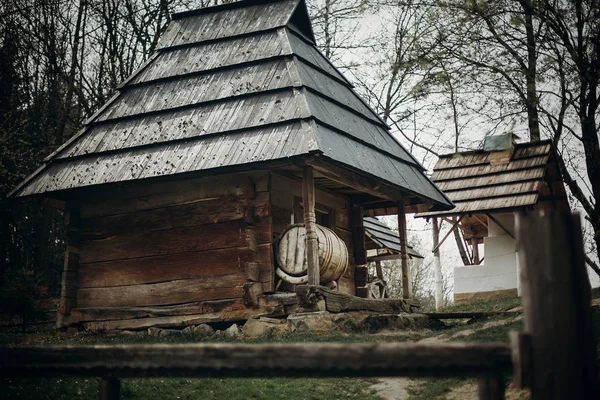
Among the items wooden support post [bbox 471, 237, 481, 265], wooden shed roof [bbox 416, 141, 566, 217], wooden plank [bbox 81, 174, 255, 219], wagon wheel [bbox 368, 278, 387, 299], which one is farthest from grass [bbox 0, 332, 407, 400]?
wooden support post [bbox 471, 237, 481, 265]

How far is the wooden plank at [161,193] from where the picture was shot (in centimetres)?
1244

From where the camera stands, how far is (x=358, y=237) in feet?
51.1

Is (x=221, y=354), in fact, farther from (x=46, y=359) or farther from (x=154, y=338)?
(x=154, y=338)

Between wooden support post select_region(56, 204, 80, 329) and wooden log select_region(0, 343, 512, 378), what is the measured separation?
901 centimetres

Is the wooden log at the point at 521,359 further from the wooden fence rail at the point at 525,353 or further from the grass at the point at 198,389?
the grass at the point at 198,389

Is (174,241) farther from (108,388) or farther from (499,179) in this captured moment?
(499,179)

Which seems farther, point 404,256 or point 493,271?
point 493,271

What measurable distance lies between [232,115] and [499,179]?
37.6ft

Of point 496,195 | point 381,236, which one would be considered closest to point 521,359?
point 381,236

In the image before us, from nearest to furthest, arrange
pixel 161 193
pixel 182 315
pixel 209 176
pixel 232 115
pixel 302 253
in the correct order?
1. pixel 302 253
2. pixel 182 315
3. pixel 209 176
4. pixel 232 115
5. pixel 161 193

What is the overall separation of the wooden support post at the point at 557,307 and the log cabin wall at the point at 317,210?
8.51 metres

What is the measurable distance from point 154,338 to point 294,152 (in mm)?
3565

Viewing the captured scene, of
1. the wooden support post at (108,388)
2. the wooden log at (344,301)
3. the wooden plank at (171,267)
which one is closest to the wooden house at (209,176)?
the wooden plank at (171,267)

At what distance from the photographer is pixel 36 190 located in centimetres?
1315
